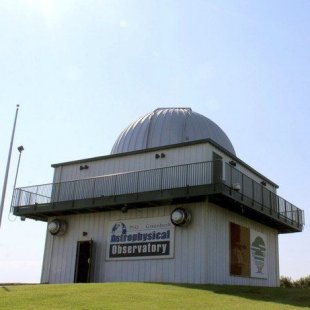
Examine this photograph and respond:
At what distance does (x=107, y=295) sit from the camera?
1639 centimetres

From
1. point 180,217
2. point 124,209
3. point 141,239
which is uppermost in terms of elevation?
point 124,209

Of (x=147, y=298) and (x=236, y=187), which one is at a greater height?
(x=236, y=187)

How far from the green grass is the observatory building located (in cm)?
459

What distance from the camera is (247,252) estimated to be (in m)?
27.6

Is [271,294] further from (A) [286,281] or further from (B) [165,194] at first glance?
(A) [286,281]

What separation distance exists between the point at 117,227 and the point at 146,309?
43.3 ft

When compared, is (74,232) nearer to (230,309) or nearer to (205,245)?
(205,245)

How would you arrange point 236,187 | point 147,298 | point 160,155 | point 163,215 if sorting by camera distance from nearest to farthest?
point 147,298
point 236,187
point 163,215
point 160,155

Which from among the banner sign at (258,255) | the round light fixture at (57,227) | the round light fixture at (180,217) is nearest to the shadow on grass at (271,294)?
the round light fixture at (180,217)

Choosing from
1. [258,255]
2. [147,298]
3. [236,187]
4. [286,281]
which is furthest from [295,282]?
[147,298]

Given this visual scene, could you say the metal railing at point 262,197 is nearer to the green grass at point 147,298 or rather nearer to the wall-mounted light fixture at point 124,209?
the wall-mounted light fixture at point 124,209

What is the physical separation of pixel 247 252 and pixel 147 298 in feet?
42.4

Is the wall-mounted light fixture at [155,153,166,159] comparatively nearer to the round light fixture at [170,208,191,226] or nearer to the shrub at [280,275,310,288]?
the round light fixture at [170,208,191,226]


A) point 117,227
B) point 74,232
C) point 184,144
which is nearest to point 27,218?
point 74,232
